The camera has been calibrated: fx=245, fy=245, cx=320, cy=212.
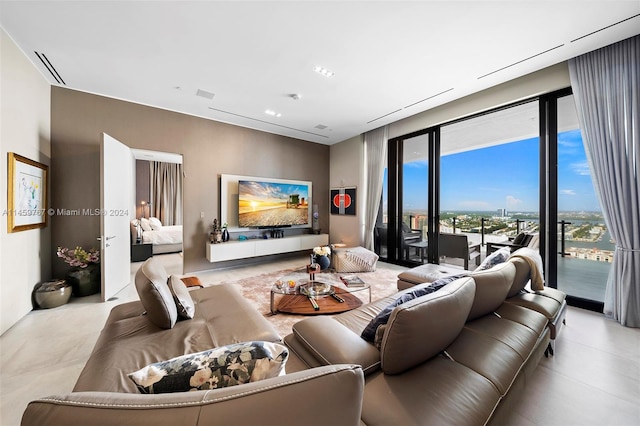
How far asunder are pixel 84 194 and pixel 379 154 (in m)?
5.09

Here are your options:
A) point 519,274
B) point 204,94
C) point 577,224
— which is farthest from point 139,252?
point 577,224

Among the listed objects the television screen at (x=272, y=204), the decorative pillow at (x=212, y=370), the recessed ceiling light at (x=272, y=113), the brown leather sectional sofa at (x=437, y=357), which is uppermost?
the recessed ceiling light at (x=272, y=113)

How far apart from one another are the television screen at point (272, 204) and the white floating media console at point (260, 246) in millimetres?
354

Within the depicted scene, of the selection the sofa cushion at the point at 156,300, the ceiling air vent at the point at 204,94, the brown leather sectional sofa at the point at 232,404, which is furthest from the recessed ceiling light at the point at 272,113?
the brown leather sectional sofa at the point at 232,404

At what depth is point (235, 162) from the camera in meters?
4.93

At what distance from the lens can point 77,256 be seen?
3.31 m

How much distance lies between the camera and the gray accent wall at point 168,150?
11.2 ft

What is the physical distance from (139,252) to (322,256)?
4.61 meters

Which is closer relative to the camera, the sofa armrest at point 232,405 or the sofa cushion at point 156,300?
the sofa armrest at point 232,405

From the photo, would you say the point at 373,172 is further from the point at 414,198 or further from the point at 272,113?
the point at 272,113

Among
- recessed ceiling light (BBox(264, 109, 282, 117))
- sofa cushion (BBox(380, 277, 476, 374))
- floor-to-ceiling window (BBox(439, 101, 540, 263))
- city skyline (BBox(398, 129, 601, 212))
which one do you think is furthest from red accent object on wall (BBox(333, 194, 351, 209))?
sofa cushion (BBox(380, 277, 476, 374))

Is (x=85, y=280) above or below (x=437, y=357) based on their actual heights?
below

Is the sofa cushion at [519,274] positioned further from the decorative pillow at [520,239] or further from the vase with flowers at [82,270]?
the vase with flowers at [82,270]

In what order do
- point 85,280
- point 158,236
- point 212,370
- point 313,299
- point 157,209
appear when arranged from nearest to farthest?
point 212,370 < point 313,299 < point 85,280 < point 158,236 < point 157,209
